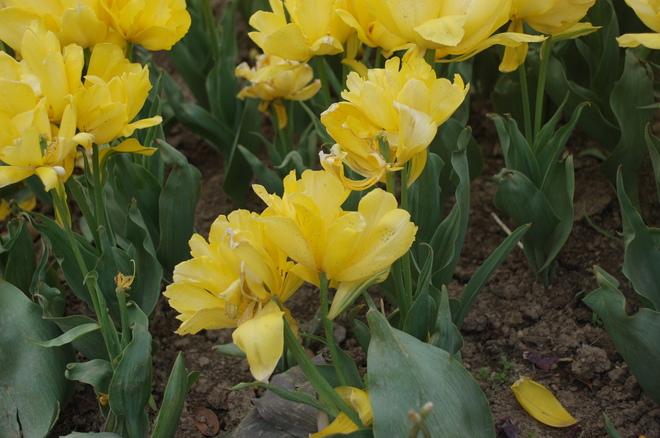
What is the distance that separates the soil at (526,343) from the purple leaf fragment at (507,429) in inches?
1.0

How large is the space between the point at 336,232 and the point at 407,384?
26cm

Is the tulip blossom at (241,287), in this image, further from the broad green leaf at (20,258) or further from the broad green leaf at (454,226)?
the broad green leaf at (20,258)

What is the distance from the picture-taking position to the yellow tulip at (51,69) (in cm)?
122

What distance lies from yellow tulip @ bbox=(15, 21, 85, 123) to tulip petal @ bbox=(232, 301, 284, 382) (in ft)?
1.68

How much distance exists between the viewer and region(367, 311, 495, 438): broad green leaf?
1087 mm

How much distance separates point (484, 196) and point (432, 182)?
2.30 feet

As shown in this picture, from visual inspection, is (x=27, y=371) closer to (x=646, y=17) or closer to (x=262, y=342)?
(x=262, y=342)

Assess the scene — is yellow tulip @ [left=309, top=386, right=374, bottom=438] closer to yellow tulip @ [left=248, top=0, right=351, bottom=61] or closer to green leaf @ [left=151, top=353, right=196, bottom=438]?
green leaf @ [left=151, top=353, right=196, bottom=438]

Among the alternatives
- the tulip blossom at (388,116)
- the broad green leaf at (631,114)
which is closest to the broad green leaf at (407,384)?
the tulip blossom at (388,116)

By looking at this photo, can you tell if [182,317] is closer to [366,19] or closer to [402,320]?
[402,320]

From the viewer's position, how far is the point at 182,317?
3.55ft

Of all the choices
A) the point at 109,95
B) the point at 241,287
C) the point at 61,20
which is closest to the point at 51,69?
the point at 109,95

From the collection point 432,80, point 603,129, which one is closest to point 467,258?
point 603,129

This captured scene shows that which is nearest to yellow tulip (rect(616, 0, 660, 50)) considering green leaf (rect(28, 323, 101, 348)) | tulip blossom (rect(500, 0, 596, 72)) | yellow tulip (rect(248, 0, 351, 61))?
tulip blossom (rect(500, 0, 596, 72))
